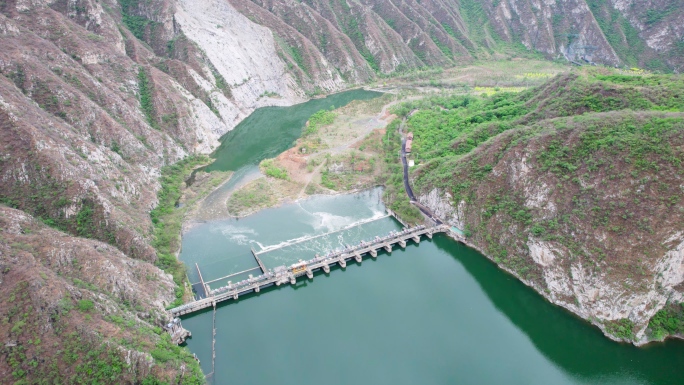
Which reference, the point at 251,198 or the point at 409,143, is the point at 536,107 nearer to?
the point at 409,143

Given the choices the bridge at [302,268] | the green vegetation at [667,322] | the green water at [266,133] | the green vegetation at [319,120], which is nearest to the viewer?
the green vegetation at [667,322]

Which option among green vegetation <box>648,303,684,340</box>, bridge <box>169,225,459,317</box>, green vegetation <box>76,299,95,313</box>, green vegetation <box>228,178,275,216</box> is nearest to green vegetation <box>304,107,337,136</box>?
green vegetation <box>228,178,275,216</box>

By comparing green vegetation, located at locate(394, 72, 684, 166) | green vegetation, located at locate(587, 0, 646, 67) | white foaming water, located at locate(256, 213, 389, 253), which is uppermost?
green vegetation, located at locate(587, 0, 646, 67)

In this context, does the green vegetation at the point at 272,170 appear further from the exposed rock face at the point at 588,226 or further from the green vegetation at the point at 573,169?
the exposed rock face at the point at 588,226

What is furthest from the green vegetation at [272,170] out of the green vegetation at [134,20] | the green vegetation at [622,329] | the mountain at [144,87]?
the green vegetation at [134,20]

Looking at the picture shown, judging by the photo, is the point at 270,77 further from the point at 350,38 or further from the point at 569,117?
the point at 569,117

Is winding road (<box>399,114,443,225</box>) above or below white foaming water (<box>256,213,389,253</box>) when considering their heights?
above

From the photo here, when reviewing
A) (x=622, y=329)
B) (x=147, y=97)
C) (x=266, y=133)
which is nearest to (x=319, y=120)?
(x=266, y=133)

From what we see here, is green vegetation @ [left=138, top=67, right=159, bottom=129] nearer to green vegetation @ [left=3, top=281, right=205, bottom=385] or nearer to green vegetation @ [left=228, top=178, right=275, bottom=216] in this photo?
green vegetation @ [left=228, top=178, right=275, bottom=216]
